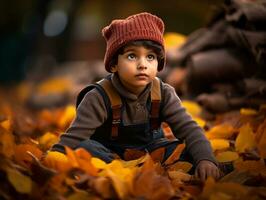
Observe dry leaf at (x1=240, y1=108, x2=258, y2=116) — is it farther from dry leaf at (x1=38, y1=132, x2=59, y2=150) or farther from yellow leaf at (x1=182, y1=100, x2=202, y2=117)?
dry leaf at (x1=38, y1=132, x2=59, y2=150)

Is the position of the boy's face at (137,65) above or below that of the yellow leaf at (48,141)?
above

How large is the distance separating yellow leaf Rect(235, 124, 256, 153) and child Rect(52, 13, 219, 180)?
0.33 meters

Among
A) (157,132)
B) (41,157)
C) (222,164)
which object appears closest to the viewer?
(41,157)

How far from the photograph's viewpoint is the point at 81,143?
2.67 m

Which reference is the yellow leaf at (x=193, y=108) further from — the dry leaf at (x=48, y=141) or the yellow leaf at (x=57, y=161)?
the yellow leaf at (x=57, y=161)

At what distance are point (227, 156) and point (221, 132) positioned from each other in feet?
2.06

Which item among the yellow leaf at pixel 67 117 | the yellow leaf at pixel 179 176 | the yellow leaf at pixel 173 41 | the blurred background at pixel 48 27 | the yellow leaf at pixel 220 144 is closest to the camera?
the yellow leaf at pixel 179 176

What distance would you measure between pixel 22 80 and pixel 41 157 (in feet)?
29.9

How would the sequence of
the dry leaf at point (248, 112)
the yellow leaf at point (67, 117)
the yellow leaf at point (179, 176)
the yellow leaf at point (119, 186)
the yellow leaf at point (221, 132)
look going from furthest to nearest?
1. the yellow leaf at point (67, 117)
2. the dry leaf at point (248, 112)
3. the yellow leaf at point (221, 132)
4. the yellow leaf at point (179, 176)
5. the yellow leaf at point (119, 186)

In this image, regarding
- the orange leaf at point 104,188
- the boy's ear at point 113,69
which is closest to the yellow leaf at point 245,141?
the boy's ear at point 113,69

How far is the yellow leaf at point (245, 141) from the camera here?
3.02 metres

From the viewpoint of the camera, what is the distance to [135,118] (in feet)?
9.25

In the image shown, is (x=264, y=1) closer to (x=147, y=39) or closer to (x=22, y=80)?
(x=147, y=39)

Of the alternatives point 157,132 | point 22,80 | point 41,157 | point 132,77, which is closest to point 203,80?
point 157,132
